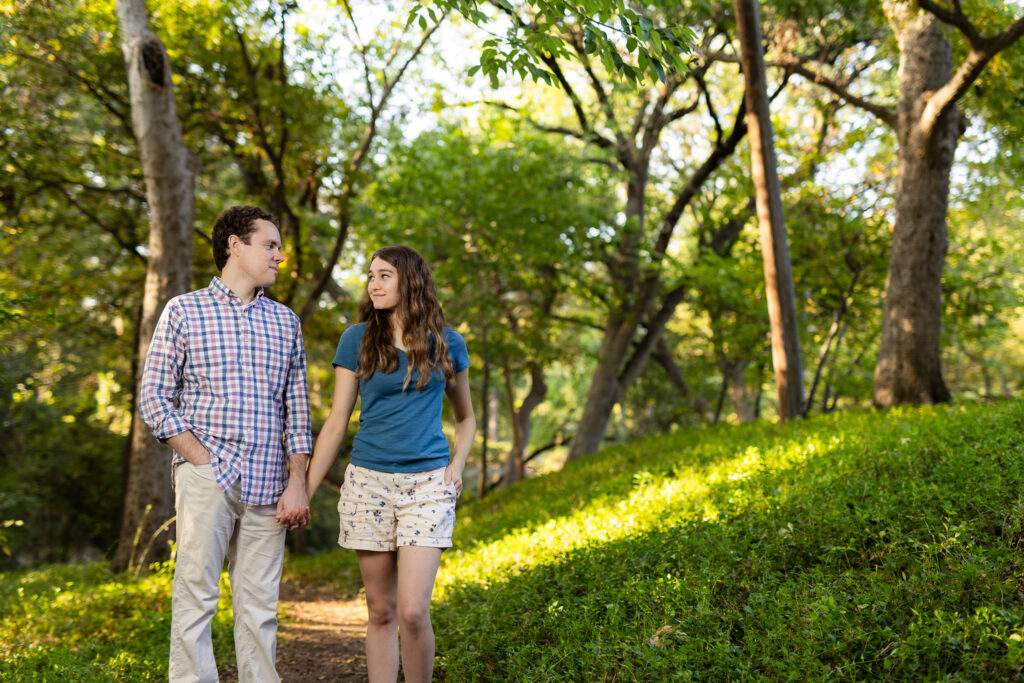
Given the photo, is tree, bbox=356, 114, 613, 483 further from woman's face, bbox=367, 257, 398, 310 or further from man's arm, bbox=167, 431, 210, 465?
man's arm, bbox=167, 431, 210, 465

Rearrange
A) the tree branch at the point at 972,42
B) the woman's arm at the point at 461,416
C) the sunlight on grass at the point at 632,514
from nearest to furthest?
the woman's arm at the point at 461,416 → the sunlight on grass at the point at 632,514 → the tree branch at the point at 972,42

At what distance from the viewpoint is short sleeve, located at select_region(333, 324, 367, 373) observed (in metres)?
3.40

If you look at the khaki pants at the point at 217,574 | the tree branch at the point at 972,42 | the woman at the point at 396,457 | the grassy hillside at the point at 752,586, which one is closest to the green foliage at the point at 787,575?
the grassy hillside at the point at 752,586

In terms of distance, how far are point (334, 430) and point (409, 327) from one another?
0.61 metres

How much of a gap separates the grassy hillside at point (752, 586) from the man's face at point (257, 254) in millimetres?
2454

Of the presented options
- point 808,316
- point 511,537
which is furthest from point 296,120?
point 808,316

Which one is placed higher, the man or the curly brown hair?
the curly brown hair

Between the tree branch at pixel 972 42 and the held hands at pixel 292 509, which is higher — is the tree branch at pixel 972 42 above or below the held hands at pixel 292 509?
above

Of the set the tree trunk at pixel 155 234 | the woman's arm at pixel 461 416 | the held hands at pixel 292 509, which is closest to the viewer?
the held hands at pixel 292 509

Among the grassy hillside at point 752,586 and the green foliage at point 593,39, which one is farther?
the green foliage at point 593,39

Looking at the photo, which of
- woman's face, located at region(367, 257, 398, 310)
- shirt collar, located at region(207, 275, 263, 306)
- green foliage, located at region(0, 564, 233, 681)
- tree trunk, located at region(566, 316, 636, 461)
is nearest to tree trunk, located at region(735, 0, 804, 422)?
tree trunk, located at region(566, 316, 636, 461)

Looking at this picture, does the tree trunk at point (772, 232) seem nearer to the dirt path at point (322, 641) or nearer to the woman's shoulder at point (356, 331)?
the dirt path at point (322, 641)

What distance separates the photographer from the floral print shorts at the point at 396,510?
323cm

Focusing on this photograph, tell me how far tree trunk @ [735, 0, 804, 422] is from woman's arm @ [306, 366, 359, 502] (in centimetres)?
565
